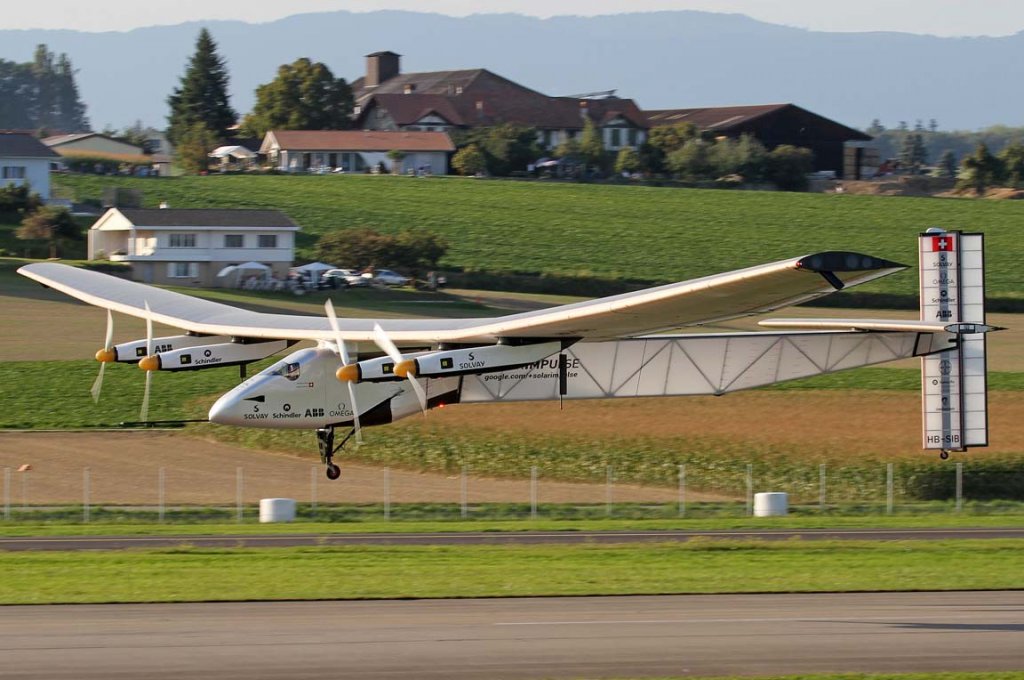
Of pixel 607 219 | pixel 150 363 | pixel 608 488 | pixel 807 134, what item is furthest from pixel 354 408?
pixel 807 134

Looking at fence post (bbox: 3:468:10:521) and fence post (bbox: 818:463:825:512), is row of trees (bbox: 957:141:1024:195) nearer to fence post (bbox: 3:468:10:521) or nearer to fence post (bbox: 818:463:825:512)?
fence post (bbox: 818:463:825:512)

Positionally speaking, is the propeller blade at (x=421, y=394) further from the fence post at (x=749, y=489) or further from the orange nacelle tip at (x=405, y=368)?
the fence post at (x=749, y=489)

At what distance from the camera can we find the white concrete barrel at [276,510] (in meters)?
40.0

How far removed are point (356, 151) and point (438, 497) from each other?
109 m

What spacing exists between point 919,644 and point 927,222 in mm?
94893

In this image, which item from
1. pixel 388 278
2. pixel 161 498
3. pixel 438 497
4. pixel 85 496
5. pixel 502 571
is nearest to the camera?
pixel 502 571

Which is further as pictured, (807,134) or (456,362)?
(807,134)

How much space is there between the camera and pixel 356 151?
493 ft

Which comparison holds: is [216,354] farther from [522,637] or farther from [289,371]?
[522,637]

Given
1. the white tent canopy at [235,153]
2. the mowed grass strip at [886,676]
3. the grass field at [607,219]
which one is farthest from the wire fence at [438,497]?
the white tent canopy at [235,153]

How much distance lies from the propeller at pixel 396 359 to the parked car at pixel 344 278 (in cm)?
5635

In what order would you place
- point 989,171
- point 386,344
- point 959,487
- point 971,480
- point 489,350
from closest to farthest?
point 386,344
point 489,350
point 959,487
point 971,480
point 989,171

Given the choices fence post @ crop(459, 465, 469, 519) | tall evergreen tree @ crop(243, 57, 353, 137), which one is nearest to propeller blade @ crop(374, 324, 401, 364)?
fence post @ crop(459, 465, 469, 519)

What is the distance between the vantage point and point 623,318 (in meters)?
28.6
